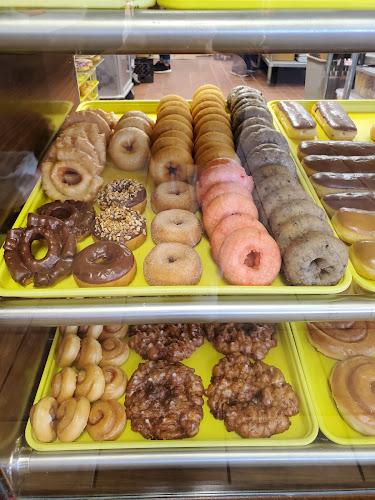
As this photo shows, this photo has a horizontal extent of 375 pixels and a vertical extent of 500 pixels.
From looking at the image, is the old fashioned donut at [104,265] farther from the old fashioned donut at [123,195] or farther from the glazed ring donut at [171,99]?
the glazed ring donut at [171,99]

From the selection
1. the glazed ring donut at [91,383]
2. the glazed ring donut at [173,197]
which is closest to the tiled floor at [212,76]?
the glazed ring donut at [173,197]

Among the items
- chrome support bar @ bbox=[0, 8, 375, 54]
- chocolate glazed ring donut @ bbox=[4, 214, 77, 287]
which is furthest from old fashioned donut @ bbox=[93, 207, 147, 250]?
chrome support bar @ bbox=[0, 8, 375, 54]

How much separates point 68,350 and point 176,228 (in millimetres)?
566

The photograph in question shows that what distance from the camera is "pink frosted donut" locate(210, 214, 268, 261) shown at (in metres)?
1.22

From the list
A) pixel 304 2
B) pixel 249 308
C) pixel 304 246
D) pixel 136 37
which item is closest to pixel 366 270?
pixel 304 246

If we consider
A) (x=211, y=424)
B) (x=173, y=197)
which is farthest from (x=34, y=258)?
(x=211, y=424)

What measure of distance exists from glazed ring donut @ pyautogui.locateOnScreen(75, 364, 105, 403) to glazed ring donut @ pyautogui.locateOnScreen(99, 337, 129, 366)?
0.26 feet

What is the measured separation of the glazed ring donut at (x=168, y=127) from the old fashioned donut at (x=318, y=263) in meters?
0.86

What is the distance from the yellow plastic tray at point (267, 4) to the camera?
2.43 feet

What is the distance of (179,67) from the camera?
108 centimetres

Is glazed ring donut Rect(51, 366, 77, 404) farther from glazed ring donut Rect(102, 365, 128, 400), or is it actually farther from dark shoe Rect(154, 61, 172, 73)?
dark shoe Rect(154, 61, 172, 73)

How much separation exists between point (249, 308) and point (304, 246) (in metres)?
0.27

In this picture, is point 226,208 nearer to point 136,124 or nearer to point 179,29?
point 179,29

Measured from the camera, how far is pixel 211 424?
1.31 metres
